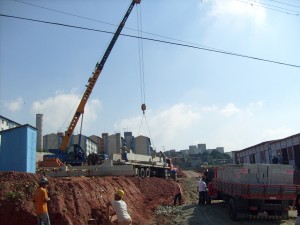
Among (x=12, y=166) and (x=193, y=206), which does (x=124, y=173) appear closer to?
(x=193, y=206)

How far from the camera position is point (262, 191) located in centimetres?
1398

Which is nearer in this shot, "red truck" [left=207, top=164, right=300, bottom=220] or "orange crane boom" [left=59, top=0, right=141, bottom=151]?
"red truck" [left=207, top=164, right=300, bottom=220]

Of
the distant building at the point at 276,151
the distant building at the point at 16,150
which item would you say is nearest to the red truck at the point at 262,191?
the distant building at the point at 16,150

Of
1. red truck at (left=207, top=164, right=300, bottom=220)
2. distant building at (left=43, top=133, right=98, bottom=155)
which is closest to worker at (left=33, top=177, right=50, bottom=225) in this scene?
red truck at (left=207, top=164, right=300, bottom=220)

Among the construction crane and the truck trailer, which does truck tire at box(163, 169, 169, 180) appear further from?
the construction crane

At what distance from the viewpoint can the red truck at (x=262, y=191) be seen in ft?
45.8

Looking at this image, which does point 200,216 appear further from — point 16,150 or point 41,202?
point 16,150

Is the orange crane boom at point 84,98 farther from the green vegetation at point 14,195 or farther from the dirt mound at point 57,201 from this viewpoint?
the green vegetation at point 14,195

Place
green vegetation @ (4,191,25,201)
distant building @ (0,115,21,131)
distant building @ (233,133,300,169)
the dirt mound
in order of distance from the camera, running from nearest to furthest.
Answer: the dirt mound < green vegetation @ (4,191,25,201) < distant building @ (233,133,300,169) < distant building @ (0,115,21,131)

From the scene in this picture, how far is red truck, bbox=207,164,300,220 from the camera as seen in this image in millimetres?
13953

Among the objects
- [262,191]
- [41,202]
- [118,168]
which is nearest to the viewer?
[41,202]

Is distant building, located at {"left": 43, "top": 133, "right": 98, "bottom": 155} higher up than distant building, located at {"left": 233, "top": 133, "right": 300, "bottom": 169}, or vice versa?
distant building, located at {"left": 43, "top": 133, "right": 98, "bottom": 155}

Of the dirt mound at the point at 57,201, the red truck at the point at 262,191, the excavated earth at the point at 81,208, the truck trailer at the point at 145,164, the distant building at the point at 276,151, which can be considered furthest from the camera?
the distant building at the point at 276,151

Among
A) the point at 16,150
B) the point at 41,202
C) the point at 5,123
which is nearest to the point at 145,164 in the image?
the point at 16,150
